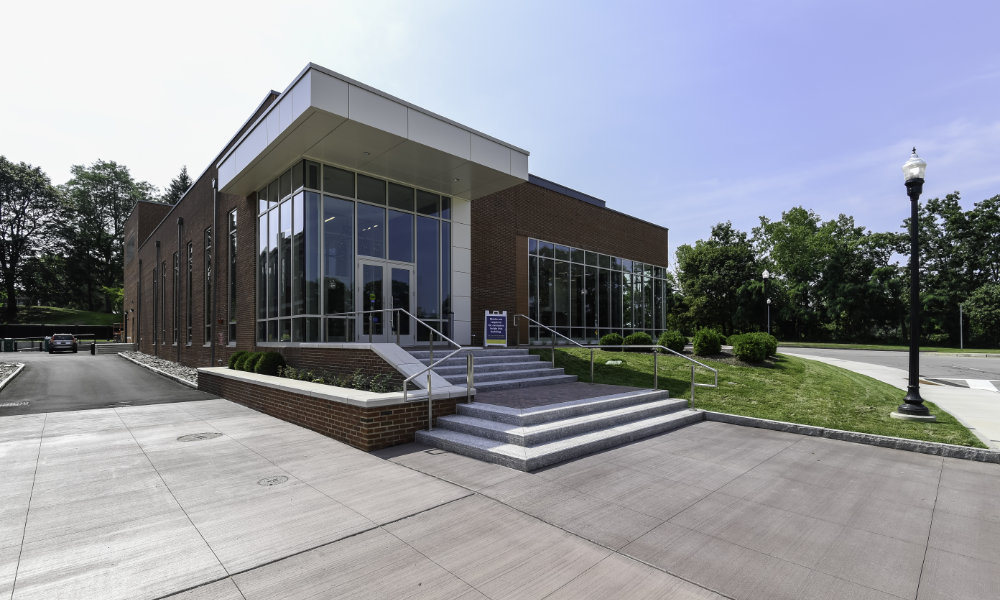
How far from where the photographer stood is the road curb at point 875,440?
5825 mm

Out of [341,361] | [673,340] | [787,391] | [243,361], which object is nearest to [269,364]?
[243,361]

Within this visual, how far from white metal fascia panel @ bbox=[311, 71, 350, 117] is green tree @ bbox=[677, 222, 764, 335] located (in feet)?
145

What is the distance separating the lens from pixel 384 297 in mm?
11891

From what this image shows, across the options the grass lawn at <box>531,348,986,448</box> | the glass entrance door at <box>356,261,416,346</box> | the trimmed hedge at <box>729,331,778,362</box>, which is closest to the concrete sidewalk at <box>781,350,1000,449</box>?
the grass lawn at <box>531,348,986,448</box>

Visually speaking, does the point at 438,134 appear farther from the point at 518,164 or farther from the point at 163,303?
the point at 163,303

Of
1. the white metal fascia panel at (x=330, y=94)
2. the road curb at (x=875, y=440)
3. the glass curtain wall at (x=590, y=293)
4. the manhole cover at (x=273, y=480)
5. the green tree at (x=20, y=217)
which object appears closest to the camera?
the manhole cover at (x=273, y=480)

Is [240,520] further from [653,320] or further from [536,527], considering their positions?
[653,320]

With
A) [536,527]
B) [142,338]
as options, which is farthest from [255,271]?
[142,338]

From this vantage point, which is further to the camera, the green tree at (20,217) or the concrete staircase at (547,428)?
the green tree at (20,217)

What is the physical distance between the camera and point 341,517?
399 centimetres

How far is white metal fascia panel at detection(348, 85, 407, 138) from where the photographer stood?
8.64m

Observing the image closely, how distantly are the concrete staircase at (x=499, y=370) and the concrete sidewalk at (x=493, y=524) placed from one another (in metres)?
3.28

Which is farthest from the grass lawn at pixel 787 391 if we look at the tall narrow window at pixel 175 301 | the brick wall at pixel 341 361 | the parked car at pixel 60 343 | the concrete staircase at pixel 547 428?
the parked car at pixel 60 343

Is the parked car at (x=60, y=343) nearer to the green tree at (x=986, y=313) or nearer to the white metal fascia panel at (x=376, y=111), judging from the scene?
the white metal fascia panel at (x=376, y=111)
